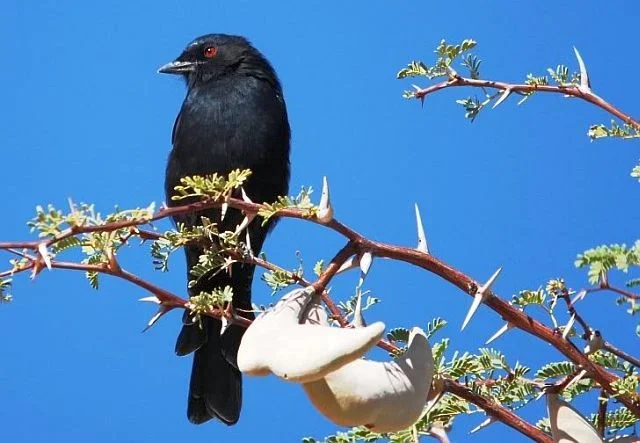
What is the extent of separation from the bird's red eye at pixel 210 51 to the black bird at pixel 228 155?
62 mm

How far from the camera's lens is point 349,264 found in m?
1.52

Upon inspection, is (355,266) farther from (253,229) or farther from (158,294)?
(253,229)

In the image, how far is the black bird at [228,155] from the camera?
360 cm

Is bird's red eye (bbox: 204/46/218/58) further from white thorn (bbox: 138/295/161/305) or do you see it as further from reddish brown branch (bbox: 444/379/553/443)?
reddish brown branch (bbox: 444/379/553/443)

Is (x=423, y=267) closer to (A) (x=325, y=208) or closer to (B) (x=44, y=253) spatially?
(A) (x=325, y=208)

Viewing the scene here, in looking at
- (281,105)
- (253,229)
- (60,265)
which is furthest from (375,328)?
(281,105)

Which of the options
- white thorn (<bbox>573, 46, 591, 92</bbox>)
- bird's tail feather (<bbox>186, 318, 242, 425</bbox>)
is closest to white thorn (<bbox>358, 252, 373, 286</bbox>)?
white thorn (<bbox>573, 46, 591, 92</bbox>)

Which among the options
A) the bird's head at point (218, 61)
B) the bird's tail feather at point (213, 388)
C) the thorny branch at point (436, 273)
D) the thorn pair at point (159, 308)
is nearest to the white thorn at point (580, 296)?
the thorny branch at point (436, 273)

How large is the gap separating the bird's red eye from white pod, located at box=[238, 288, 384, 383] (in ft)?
11.7

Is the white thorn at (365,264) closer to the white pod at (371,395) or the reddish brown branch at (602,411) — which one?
the white pod at (371,395)

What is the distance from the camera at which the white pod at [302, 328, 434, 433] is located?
4.18 ft

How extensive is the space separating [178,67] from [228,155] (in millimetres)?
952

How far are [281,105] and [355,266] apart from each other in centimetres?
300

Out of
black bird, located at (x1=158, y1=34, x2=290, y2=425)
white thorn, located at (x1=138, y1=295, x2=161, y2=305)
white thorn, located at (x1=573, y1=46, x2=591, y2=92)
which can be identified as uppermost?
black bird, located at (x1=158, y1=34, x2=290, y2=425)
